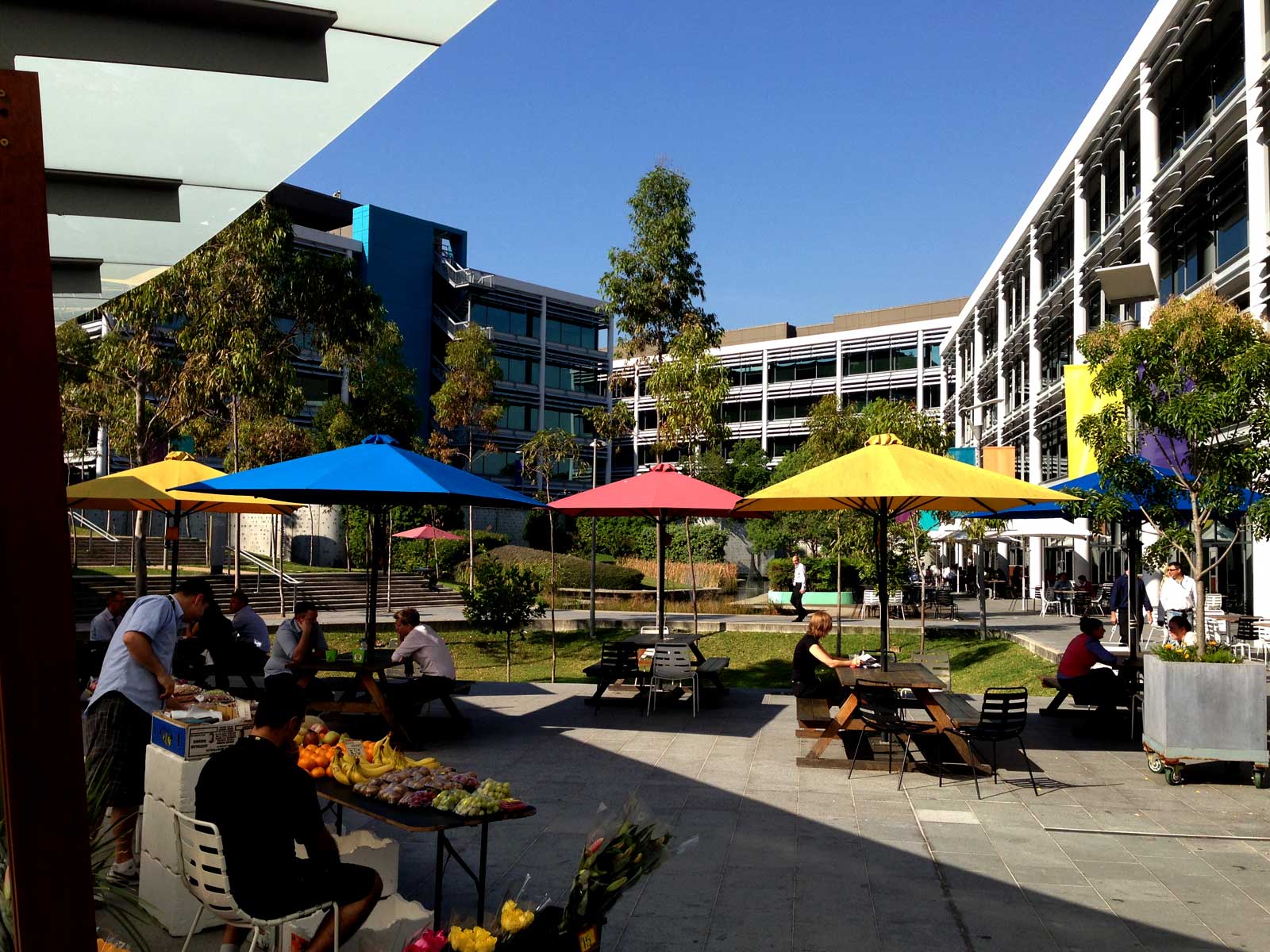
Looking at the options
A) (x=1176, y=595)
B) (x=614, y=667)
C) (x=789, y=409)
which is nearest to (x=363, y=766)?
(x=614, y=667)

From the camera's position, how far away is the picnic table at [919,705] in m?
8.62

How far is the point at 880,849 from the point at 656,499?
6310mm

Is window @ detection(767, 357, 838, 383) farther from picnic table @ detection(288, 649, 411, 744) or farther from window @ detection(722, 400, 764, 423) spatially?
picnic table @ detection(288, 649, 411, 744)

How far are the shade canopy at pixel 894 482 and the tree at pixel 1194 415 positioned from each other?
1.54 metres

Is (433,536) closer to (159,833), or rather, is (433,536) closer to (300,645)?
(300,645)

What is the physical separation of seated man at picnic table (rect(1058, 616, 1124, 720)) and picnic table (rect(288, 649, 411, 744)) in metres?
6.78

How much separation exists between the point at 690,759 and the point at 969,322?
4948cm

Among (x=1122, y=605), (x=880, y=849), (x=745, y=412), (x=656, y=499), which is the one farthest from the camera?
(x=745, y=412)

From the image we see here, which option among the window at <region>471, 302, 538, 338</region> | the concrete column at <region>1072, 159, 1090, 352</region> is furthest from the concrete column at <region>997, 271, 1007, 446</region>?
the window at <region>471, 302, 538, 338</region>

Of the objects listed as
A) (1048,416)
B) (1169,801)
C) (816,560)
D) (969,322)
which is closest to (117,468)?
(816,560)

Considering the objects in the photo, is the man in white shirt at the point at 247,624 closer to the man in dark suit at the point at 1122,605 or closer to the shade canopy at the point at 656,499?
the shade canopy at the point at 656,499

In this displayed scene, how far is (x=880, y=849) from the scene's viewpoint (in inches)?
264

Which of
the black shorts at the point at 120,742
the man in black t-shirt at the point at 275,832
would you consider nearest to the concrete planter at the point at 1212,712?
the man in black t-shirt at the point at 275,832

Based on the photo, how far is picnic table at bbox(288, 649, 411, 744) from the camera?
9461 millimetres
